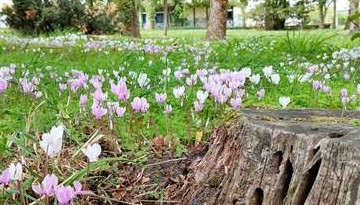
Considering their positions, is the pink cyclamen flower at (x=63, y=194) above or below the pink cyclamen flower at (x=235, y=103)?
below

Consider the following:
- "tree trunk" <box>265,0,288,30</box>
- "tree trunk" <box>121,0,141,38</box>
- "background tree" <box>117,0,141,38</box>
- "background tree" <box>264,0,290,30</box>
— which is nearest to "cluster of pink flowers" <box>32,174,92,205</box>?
"background tree" <box>117,0,141,38</box>

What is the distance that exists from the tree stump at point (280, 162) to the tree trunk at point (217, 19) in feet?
46.7

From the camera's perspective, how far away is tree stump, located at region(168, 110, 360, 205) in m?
1.88

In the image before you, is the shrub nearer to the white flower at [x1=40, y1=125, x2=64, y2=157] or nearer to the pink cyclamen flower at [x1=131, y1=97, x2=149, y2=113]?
the pink cyclamen flower at [x1=131, y1=97, x2=149, y2=113]

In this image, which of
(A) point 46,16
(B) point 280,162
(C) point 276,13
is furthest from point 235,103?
(C) point 276,13

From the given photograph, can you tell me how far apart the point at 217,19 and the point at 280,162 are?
14.9m

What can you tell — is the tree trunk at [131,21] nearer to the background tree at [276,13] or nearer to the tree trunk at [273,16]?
the background tree at [276,13]

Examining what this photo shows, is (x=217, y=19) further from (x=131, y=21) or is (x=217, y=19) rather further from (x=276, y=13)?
(x=276, y=13)

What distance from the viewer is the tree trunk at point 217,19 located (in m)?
16.7

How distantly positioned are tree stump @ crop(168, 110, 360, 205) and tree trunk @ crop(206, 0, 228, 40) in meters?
14.2

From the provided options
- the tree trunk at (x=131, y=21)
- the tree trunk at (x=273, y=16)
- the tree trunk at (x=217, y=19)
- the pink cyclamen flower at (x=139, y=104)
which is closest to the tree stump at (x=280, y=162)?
the pink cyclamen flower at (x=139, y=104)

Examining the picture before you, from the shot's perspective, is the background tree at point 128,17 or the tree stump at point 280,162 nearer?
the tree stump at point 280,162

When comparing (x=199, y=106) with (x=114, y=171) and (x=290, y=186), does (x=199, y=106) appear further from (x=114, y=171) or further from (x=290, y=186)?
(x=290, y=186)

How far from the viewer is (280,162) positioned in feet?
7.12
